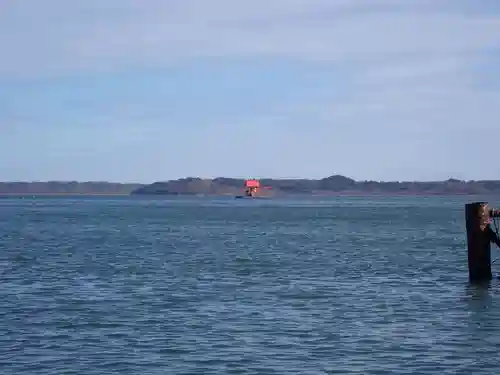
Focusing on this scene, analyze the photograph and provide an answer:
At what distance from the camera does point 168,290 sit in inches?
1283

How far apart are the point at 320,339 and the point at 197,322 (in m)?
3.81

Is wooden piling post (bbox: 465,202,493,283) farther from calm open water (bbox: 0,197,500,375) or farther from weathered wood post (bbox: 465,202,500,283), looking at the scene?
calm open water (bbox: 0,197,500,375)

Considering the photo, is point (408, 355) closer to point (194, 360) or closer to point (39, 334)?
point (194, 360)

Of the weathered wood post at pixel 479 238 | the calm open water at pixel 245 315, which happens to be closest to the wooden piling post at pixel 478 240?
the weathered wood post at pixel 479 238

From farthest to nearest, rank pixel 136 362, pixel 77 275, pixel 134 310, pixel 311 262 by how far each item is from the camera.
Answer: pixel 311 262 < pixel 77 275 < pixel 134 310 < pixel 136 362

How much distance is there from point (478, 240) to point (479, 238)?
0.38ft

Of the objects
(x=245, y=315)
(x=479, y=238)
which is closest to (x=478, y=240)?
(x=479, y=238)

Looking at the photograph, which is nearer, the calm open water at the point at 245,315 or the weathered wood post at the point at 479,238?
the calm open water at the point at 245,315

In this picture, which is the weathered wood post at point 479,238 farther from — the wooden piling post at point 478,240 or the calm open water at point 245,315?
the calm open water at point 245,315

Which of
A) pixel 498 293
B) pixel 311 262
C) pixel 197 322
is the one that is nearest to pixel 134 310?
pixel 197 322

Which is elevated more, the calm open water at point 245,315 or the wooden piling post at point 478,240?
the wooden piling post at point 478,240

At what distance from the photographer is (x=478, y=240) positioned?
106ft

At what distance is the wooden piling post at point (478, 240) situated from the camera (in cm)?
3219

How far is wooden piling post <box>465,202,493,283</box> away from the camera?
32188 millimetres
